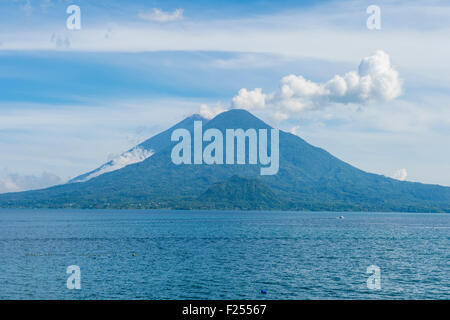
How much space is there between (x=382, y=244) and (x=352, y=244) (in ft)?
24.8

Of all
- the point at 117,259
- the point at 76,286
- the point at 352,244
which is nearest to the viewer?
the point at 76,286

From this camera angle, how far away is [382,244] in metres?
116

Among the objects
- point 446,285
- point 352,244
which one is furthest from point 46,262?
point 352,244

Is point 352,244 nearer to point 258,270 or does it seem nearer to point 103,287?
point 258,270

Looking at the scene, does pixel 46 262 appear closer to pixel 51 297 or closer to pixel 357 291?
pixel 51 297

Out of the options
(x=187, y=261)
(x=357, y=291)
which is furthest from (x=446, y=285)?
(x=187, y=261)

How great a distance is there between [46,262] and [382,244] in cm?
7676

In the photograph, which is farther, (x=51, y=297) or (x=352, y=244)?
(x=352, y=244)

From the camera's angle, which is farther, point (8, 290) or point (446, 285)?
point (446, 285)

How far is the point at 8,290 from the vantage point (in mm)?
55625
